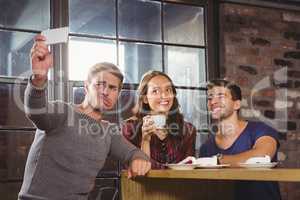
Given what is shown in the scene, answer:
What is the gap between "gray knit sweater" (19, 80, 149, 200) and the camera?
1.61 metres

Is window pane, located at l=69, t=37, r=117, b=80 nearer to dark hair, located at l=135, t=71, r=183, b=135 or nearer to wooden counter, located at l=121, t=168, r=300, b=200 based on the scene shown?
dark hair, located at l=135, t=71, r=183, b=135

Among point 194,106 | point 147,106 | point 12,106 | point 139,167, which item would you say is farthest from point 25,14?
point 139,167

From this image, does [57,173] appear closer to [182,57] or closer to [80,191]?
[80,191]

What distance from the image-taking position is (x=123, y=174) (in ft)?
6.09

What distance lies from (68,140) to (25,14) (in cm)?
133

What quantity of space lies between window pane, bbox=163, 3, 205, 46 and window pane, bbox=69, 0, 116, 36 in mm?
417

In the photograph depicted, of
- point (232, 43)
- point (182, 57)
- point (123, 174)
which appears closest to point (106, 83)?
point (123, 174)

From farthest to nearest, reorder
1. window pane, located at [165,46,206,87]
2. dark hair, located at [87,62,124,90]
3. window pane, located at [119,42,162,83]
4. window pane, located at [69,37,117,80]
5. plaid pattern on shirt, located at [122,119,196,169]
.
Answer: window pane, located at [165,46,206,87] < window pane, located at [119,42,162,83] < window pane, located at [69,37,117,80] < plaid pattern on shirt, located at [122,119,196,169] < dark hair, located at [87,62,124,90]

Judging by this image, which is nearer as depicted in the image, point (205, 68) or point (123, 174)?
point (123, 174)

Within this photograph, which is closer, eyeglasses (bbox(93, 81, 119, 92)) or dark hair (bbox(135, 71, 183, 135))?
eyeglasses (bbox(93, 81, 119, 92))

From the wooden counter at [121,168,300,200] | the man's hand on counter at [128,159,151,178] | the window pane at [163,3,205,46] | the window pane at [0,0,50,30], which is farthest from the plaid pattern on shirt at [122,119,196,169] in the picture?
the window pane at [163,3,205,46]

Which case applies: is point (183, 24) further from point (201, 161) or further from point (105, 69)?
point (201, 161)

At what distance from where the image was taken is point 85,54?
2873 mm

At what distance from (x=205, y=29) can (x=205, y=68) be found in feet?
0.93
